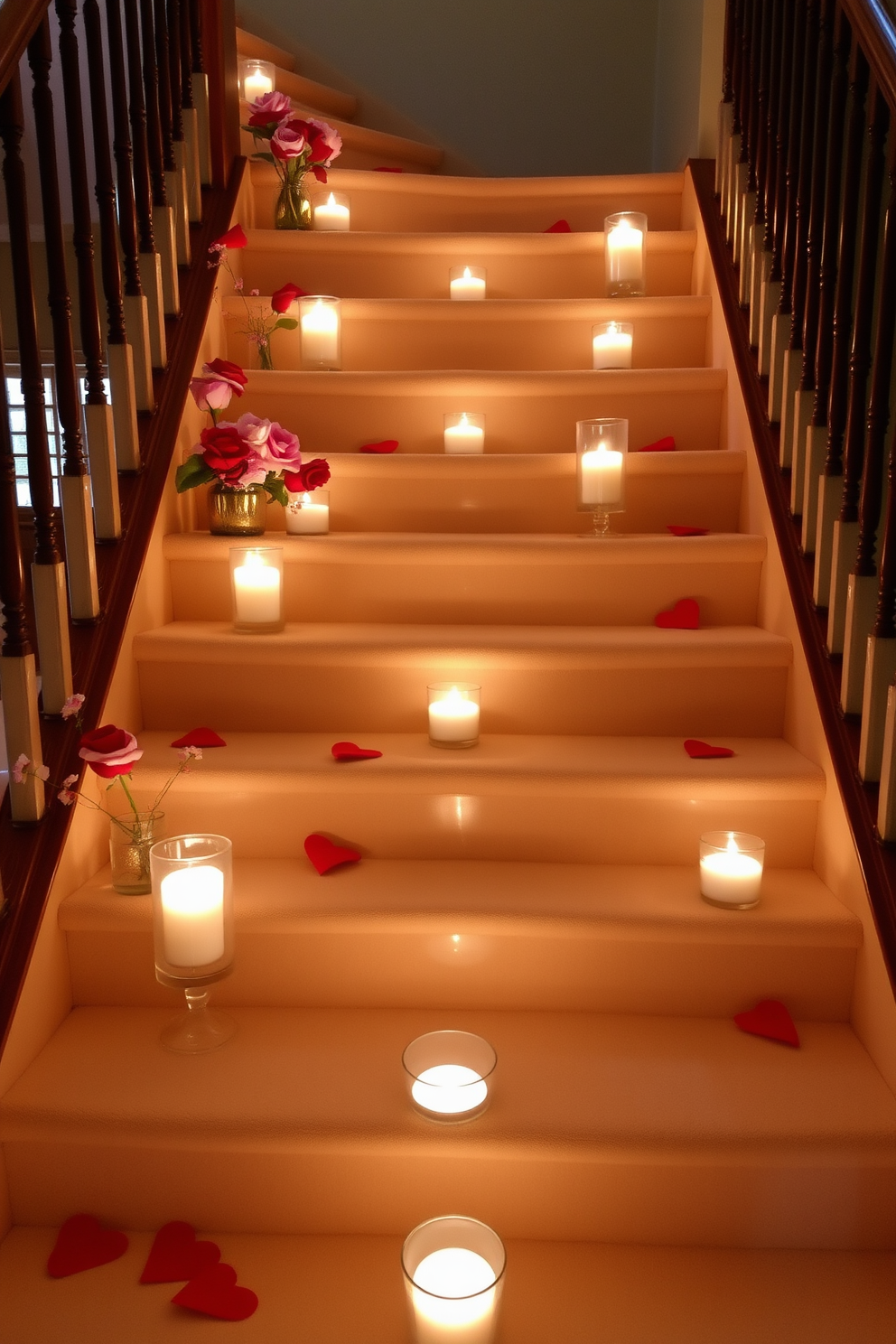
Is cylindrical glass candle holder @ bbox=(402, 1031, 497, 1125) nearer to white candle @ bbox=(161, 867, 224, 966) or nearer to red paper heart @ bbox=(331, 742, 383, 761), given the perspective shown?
white candle @ bbox=(161, 867, 224, 966)

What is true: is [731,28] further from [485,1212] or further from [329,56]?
[485,1212]

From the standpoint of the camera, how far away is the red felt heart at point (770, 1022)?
141 cm

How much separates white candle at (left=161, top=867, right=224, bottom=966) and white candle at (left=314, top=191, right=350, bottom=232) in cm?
210

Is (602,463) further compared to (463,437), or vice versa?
(463,437)

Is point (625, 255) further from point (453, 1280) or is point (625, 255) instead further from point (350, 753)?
point (453, 1280)

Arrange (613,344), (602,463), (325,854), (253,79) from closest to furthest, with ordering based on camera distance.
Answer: (325,854)
(602,463)
(613,344)
(253,79)

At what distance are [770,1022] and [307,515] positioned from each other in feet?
4.24

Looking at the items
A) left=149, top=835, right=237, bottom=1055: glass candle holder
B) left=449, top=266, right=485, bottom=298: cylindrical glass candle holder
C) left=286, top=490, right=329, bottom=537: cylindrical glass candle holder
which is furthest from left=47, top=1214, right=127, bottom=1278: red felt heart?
left=449, top=266, right=485, bottom=298: cylindrical glass candle holder

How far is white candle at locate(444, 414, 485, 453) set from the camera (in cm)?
227

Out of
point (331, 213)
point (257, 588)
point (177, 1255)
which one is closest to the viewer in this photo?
point (177, 1255)

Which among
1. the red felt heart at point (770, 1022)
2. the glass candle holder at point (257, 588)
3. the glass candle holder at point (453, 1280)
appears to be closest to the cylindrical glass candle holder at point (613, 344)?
the glass candle holder at point (257, 588)

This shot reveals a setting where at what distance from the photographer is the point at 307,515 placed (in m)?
2.11

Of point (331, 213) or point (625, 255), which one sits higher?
point (331, 213)

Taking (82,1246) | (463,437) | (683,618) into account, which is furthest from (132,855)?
(463,437)
